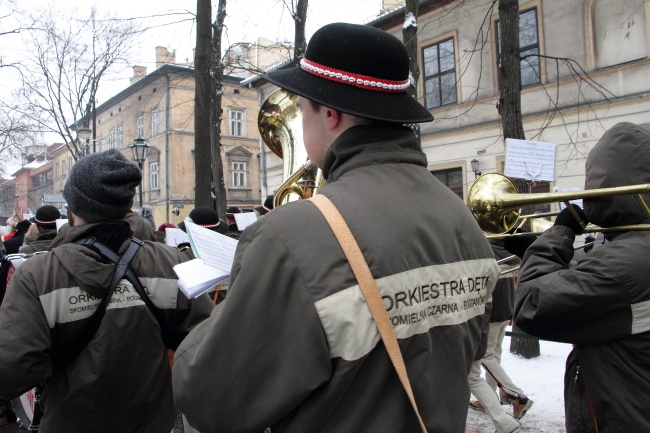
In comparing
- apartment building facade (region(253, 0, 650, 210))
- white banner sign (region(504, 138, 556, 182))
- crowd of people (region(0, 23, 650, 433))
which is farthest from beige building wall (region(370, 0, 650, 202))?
crowd of people (region(0, 23, 650, 433))

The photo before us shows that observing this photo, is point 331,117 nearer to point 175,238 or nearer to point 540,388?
point 175,238

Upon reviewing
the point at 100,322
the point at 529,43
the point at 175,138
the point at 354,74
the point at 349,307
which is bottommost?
the point at 100,322

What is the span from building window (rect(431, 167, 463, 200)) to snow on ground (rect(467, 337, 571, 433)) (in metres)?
8.26

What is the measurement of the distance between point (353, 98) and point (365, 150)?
138 mm

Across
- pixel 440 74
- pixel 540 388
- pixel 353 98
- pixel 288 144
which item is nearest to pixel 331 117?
pixel 353 98

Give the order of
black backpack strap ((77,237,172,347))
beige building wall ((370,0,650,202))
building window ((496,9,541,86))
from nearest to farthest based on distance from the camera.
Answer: black backpack strap ((77,237,172,347))
beige building wall ((370,0,650,202))
building window ((496,9,541,86))

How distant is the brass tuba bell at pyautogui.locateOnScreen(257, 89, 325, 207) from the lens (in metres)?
2.55

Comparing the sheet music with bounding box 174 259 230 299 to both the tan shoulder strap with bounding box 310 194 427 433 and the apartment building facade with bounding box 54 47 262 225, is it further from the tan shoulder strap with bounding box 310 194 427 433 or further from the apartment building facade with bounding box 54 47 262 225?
the apartment building facade with bounding box 54 47 262 225

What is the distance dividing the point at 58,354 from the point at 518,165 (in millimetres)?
4215

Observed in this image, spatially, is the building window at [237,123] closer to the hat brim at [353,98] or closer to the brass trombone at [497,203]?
the brass trombone at [497,203]

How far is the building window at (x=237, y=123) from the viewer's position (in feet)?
111

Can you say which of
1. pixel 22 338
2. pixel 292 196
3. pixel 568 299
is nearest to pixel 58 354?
pixel 22 338

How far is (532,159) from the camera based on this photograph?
495 centimetres

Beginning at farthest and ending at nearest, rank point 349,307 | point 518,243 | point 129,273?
point 518,243, point 129,273, point 349,307
